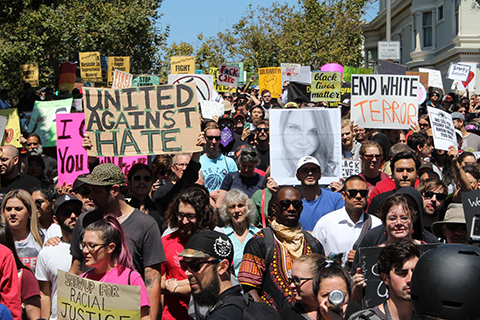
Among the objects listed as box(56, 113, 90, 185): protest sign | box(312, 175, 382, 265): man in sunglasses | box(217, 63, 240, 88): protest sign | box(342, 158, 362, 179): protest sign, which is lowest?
box(312, 175, 382, 265): man in sunglasses

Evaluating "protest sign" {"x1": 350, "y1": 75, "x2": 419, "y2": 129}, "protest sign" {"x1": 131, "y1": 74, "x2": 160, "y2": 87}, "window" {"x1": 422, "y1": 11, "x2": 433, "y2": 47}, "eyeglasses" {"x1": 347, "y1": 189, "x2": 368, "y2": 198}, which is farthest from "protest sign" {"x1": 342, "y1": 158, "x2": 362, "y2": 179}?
"window" {"x1": 422, "y1": 11, "x2": 433, "y2": 47}

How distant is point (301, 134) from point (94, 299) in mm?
4540

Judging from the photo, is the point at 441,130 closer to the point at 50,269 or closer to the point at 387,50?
the point at 50,269

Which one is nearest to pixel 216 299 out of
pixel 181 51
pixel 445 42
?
pixel 445 42

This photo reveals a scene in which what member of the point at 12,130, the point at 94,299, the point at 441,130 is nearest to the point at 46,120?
the point at 12,130

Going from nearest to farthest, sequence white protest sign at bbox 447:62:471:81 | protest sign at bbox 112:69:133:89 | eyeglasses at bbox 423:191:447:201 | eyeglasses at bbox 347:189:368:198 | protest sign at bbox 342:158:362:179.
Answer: eyeglasses at bbox 347:189:368:198 < eyeglasses at bbox 423:191:447:201 < protest sign at bbox 342:158:362:179 < protest sign at bbox 112:69:133:89 < white protest sign at bbox 447:62:471:81

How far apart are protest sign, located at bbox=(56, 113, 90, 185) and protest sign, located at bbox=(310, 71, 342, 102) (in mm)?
8345

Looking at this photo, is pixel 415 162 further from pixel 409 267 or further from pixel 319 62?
pixel 319 62

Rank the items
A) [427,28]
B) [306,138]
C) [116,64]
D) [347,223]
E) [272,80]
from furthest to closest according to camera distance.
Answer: [427,28]
[116,64]
[272,80]
[306,138]
[347,223]

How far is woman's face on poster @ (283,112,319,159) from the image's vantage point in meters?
8.14

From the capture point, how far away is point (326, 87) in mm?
15859

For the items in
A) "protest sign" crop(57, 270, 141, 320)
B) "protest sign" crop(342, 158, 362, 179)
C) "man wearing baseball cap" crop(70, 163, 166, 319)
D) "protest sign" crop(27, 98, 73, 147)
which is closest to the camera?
"protest sign" crop(57, 270, 141, 320)

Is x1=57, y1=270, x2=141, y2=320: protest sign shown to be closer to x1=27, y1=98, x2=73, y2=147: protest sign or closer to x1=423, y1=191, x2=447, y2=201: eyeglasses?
x1=423, y1=191, x2=447, y2=201: eyeglasses

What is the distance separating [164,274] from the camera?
5105 mm
